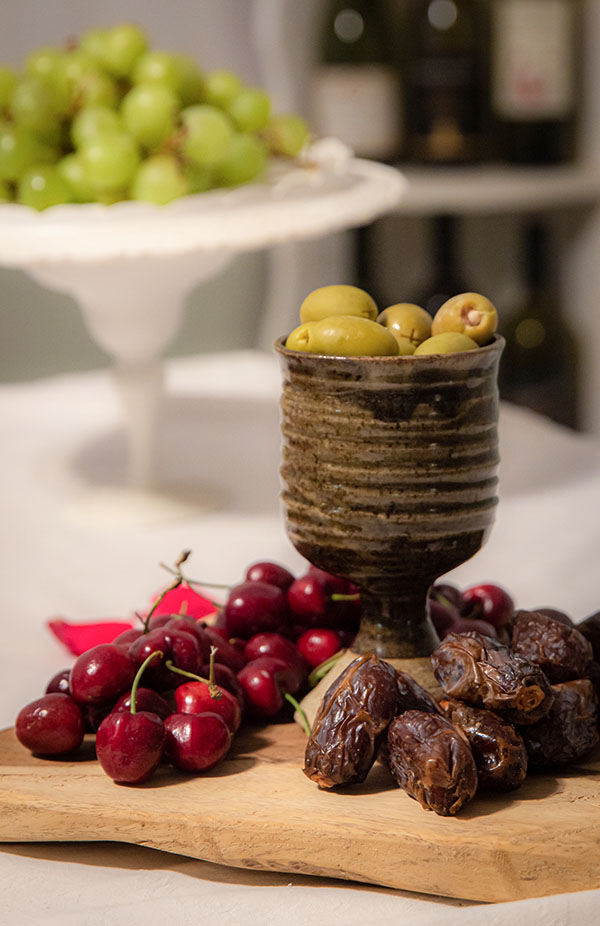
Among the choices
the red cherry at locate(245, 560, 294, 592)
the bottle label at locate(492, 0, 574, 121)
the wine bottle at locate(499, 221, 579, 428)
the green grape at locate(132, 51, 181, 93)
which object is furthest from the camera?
the wine bottle at locate(499, 221, 579, 428)

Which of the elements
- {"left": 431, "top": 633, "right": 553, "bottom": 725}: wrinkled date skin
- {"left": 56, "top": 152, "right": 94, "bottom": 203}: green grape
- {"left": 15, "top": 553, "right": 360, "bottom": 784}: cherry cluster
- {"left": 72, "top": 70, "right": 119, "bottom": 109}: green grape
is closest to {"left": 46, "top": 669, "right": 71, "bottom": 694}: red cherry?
{"left": 15, "top": 553, "right": 360, "bottom": 784}: cherry cluster

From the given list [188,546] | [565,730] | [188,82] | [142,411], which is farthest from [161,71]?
[565,730]

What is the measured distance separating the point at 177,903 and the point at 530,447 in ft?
3.11

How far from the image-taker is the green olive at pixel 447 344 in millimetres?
583

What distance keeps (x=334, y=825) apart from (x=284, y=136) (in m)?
0.87

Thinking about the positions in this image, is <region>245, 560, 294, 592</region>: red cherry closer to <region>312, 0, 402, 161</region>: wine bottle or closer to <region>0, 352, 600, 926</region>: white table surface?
<region>0, 352, 600, 926</region>: white table surface

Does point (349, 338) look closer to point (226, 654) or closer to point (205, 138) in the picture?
point (226, 654)

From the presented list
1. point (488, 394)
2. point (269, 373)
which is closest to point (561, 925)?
point (488, 394)

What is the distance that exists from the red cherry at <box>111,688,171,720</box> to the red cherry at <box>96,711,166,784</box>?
0.02m

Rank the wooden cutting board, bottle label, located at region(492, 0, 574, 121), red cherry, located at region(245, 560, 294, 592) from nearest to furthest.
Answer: the wooden cutting board → red cherry, located at region(245, 560, 294, 592) → bottle label, located at region(492, 0, 574, 121)

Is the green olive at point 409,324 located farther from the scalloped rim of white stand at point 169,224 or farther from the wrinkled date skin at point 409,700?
the scalloped rim of white stand at point 169,224

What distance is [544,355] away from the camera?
2.07m

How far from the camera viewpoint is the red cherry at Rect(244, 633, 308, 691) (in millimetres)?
672

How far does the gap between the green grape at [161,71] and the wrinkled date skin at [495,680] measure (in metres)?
0.78
